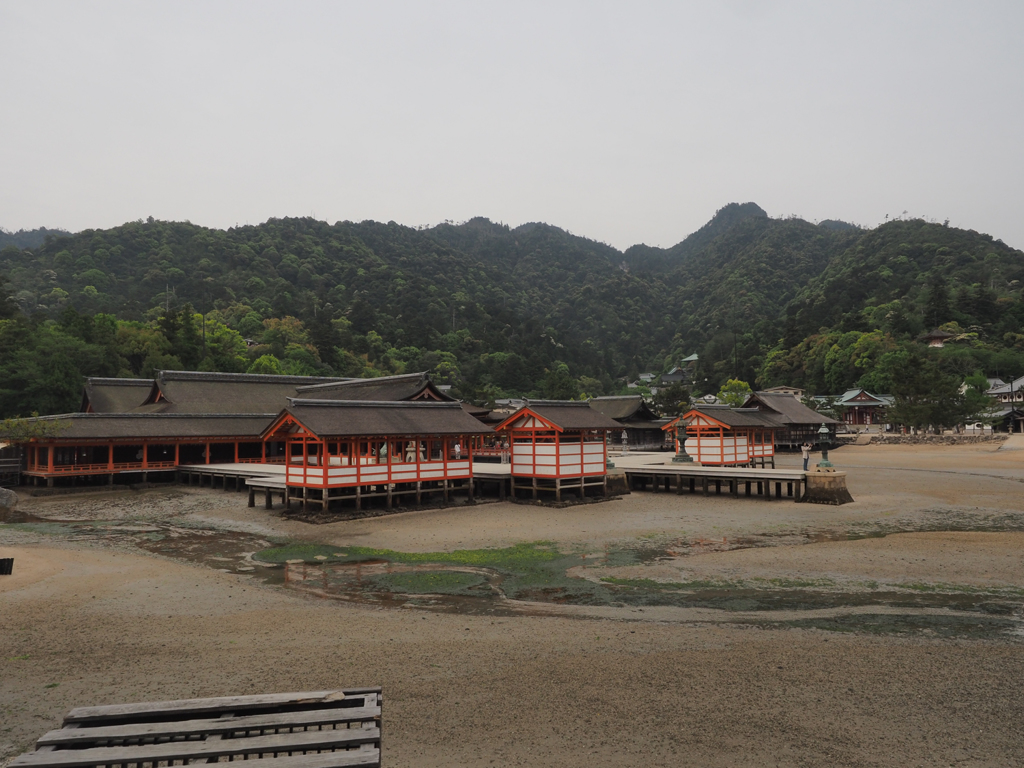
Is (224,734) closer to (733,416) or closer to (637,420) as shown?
(733,416)

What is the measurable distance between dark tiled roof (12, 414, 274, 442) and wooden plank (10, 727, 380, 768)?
1204 inches

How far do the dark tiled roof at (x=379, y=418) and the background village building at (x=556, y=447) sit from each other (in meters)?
1.89

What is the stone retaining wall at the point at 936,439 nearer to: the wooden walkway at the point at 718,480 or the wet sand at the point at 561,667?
the wooden walkway at the point at 718,480

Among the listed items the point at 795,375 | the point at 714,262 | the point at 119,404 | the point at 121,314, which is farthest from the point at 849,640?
the point at 714,262

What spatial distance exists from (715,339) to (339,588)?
10469 centimetres

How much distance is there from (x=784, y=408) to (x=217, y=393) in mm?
40701

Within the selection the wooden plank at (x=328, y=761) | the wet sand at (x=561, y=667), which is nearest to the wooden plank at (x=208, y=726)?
the wooden plank at (x=328, y=761)

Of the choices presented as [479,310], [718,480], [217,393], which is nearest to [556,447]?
[718,480]

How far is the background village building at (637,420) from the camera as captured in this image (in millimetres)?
49809

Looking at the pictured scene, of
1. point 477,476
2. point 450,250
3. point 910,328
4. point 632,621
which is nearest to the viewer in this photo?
point 632,621

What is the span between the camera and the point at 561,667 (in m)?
7.97

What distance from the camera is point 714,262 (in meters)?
151

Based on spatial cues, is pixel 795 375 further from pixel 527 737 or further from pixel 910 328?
pixel 527 737

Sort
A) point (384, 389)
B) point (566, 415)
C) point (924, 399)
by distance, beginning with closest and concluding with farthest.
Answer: point (566, 415) → point (384, 389) → point (924, 399)
